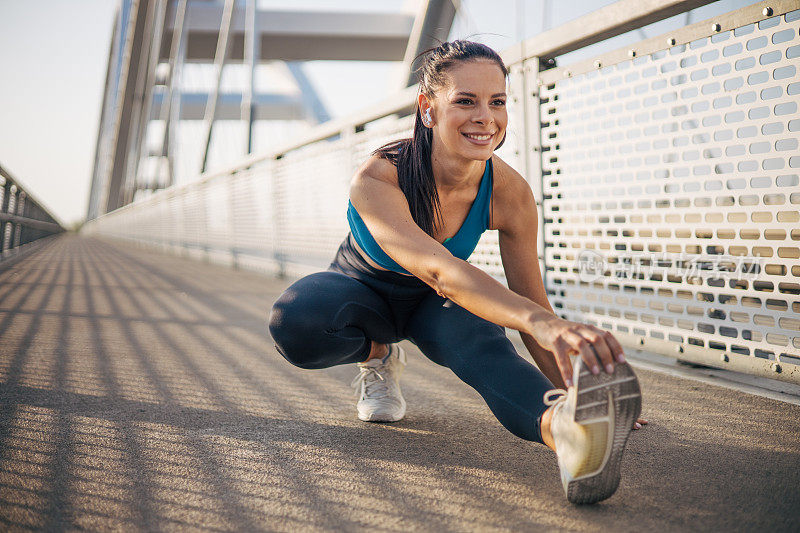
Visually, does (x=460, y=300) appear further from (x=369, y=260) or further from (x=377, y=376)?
(x=377, y=376)

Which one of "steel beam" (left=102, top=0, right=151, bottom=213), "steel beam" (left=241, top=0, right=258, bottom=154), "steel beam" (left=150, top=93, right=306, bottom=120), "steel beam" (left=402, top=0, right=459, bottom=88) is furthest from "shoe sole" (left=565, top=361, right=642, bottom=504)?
"steel beam" (left=150, top=93, right=306, bottom=120)

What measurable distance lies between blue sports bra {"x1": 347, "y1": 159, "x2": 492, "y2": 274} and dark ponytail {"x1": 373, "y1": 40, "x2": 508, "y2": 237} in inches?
3.2

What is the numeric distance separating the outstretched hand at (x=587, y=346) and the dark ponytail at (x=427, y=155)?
612 millimetres

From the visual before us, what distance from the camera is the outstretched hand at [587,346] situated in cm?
94

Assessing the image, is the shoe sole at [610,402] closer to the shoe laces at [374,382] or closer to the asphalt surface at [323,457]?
the asphalt surface at [323,457]

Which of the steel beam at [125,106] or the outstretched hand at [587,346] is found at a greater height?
the steel beam at [125,106]

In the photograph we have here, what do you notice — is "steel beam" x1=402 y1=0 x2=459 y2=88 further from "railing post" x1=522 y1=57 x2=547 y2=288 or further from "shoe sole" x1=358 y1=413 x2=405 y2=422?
"shoe sole" x1=358 y1=413 x2=405 y2=422

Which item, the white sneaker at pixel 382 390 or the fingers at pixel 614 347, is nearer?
the fingers at pixel 614 347

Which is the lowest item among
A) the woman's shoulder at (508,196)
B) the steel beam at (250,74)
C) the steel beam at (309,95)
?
the woman's shoulder at (508,196)

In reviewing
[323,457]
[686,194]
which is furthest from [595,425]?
[686,194]

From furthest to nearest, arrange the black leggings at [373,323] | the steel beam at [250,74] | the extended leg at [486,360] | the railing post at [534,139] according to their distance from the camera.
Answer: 1. the steel beam at [250,74]
2. the railing post at [534,139]
3. the black leggings at [373,323]
4. the extended leg at [486,360]

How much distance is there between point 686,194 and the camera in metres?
1.90

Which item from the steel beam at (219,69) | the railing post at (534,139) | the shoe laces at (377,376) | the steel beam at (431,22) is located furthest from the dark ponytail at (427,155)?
the steel beam at (219,69)

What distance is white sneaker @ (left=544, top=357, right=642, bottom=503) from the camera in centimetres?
98
